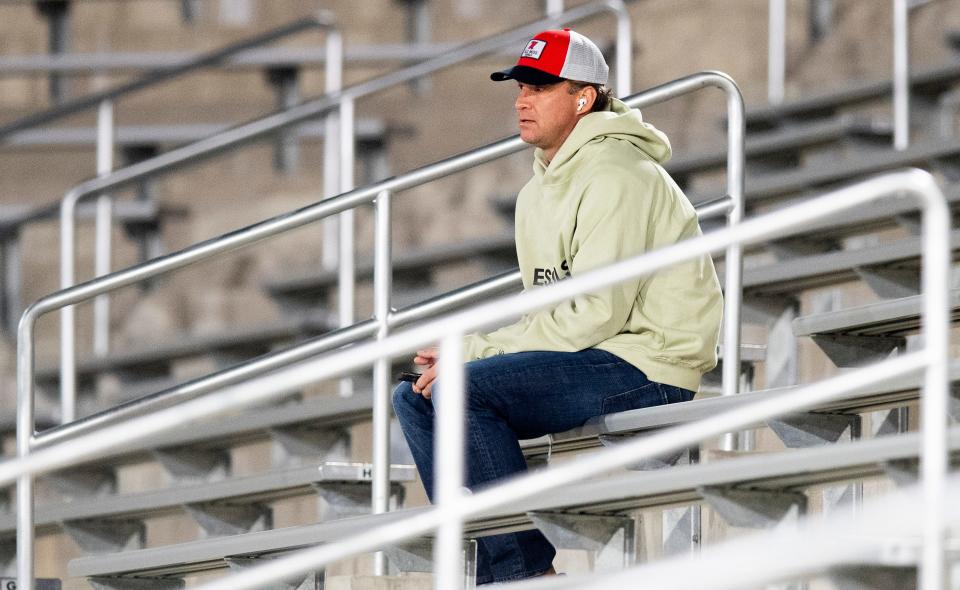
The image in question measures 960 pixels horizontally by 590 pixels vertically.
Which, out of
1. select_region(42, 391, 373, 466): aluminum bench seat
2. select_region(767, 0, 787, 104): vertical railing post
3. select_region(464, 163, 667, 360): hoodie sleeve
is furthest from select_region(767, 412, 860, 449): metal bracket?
select_region(767, 0, 787, 104): vertical railing post

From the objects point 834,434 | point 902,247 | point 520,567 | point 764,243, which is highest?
point 764,243

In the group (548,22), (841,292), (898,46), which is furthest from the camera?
(548,22)

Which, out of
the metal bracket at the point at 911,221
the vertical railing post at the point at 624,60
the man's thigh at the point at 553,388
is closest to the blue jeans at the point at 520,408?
the man's thigh at the point at 553,388

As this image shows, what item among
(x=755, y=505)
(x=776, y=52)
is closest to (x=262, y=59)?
(x=776, y=52)

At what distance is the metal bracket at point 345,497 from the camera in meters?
4.71

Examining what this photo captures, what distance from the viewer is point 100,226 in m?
7.21

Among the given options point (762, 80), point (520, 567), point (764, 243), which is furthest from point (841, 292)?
point (762, 80)

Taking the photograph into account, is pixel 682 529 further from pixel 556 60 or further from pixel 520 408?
pixel 556 60

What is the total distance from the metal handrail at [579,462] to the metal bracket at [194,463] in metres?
2.76

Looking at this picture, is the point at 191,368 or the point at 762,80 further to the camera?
the point at 762,80

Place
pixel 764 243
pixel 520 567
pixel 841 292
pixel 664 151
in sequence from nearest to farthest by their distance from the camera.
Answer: pixel 520 567
pixel 664 151
pixel 841 292
pixel 764 243

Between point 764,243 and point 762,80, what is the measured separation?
89.3 inches

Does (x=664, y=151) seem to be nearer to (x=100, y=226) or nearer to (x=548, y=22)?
(x=548, y=22)

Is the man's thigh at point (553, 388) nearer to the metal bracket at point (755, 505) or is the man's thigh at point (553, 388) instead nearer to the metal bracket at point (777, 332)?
the metal bracket at point (755, 505)
